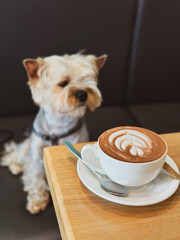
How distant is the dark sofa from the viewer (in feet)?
4.62

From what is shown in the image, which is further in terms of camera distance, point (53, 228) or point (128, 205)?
point (53, 228)

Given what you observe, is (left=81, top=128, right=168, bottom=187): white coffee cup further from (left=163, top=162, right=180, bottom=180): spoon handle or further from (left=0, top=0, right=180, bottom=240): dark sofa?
(left=0, top=0, right=180, bottom=240): dark sofa

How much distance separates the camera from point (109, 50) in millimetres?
1614

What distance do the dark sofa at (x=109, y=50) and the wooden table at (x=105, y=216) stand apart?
2.16 ft

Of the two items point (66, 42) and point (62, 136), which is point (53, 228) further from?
point (66, 42)

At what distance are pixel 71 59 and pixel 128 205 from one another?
82cm

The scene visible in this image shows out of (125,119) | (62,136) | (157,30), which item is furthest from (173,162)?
(157,30)

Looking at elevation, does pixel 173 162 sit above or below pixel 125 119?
above

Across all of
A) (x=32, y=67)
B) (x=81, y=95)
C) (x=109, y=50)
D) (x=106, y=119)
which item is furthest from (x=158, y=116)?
(x=32, y=67)

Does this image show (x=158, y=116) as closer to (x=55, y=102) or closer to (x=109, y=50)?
(x=109, y=50)

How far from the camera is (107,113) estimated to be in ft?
5.57

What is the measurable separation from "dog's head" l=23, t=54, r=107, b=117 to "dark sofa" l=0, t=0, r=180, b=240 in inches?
14.0

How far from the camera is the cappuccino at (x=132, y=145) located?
1.61ft

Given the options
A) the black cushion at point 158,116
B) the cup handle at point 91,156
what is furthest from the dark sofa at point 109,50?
the cup handle at point 91,156
